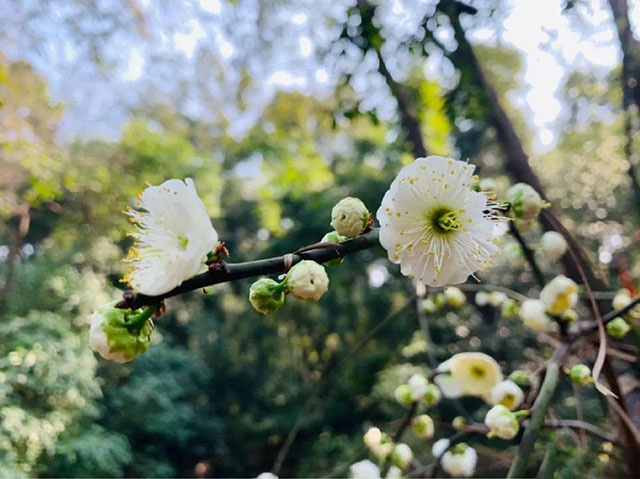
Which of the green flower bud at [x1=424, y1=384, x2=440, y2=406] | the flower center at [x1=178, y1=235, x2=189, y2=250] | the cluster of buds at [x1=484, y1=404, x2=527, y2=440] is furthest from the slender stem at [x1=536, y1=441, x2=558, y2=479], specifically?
the flower center at [x1=178, y1=235, x2=189, y2=250]

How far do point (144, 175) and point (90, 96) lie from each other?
0.83 meters

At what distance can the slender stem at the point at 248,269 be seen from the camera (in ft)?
1.03

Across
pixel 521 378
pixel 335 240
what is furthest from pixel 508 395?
pixel 335 240

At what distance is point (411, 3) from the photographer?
1.19m

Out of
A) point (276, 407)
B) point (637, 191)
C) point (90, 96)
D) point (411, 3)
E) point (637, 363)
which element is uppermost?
point (90, 96)

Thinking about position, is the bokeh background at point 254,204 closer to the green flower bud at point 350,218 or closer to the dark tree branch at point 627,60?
the dark tree branch at point 627,60

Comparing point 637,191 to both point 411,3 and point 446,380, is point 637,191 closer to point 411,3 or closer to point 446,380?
point 411,3

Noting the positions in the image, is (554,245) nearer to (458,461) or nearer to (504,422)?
(504,422)

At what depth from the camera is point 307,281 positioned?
0.32 meters

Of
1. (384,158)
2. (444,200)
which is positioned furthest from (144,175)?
(444,200)

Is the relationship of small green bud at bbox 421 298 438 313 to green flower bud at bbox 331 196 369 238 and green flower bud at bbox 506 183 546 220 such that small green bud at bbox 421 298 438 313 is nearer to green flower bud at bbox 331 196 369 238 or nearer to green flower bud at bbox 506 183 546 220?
green flower bud at bbox 506 183 546 220

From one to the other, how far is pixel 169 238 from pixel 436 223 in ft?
0.81

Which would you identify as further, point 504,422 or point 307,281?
point 504,422

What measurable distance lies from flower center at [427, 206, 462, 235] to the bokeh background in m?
0.81
